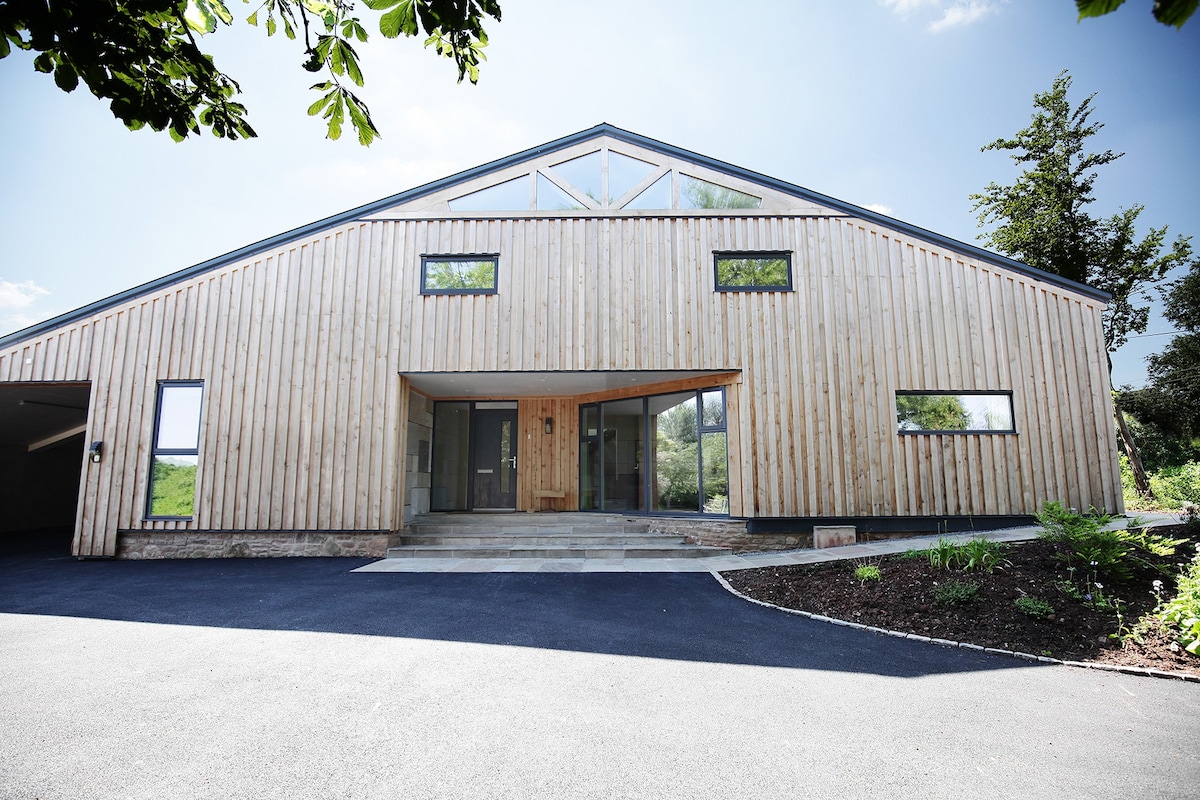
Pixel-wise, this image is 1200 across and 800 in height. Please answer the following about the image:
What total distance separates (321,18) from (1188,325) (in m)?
30.9

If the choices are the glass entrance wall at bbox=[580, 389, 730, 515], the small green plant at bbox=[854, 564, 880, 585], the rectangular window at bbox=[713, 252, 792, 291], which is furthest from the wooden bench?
the small green plant at bbox=[854, 564, 880, 585]

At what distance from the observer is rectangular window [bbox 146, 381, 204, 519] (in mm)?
8367

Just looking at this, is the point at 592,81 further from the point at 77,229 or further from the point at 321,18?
the point at 77,229

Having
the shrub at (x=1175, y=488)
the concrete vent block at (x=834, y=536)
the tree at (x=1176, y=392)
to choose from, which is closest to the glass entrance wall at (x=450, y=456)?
the concrete vent block at (x=834, y=536)

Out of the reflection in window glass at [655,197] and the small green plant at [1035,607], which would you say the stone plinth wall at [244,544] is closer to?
the reflection in window glass at [655,197]

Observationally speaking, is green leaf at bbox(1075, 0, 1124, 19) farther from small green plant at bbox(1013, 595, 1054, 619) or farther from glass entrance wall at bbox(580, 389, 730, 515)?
glass entrance wall at bbox(580, 389, 730, 515)

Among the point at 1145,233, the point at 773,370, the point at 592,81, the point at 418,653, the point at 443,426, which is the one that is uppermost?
the point at 1145,233

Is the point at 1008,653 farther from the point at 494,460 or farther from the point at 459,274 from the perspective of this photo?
the point at 494,460

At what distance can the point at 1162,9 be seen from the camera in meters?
0.84

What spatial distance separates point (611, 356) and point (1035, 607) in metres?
6.17

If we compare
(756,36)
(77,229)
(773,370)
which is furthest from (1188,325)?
(77,229)

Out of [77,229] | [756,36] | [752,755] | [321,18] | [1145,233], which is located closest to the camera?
[321,18]

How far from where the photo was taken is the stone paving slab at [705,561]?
22.5 feet

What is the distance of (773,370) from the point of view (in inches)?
336
